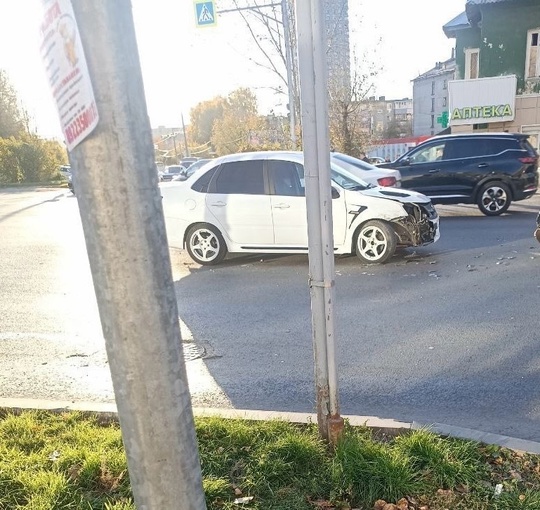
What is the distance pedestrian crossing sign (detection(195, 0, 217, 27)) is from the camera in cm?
1321

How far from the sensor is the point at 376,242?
7711mm

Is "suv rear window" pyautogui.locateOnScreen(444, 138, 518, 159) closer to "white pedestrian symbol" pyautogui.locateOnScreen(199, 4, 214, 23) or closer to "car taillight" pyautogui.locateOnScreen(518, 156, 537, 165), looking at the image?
"car taillight" pyautogui.locateOnScreen(518, 156, 537, 165)

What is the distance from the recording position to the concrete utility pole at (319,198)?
93.5 inches

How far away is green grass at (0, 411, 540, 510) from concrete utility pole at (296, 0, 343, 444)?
27 centimetres

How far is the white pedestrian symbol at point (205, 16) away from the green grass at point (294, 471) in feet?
41.6

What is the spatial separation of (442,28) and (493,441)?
24531mm

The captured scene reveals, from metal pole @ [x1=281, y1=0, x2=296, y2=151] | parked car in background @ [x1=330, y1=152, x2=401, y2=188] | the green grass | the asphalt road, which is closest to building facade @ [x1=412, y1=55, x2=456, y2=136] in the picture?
metal pole @ [x1=281, y1=0, x2=296, y2=151]

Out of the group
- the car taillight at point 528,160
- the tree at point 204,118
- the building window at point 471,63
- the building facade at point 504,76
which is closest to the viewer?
the car taillight at point 528,160

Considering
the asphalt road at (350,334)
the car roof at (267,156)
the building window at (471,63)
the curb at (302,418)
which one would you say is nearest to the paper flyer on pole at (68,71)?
the curb at (302,418)

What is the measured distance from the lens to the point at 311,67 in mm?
2404

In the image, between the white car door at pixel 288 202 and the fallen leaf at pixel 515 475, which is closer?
→ the fallen leaf at pixel 515 475

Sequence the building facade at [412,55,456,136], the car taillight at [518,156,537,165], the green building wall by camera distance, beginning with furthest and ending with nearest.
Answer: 1. the building facade at [412,55,456,136]
2. the green building wall
3. the car taillight at [518,156,537,165]

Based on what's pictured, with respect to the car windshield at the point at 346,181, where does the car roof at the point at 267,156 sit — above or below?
above

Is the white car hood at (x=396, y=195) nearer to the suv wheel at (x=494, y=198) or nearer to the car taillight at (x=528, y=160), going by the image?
the suv wheel at (x=494, y=198)
